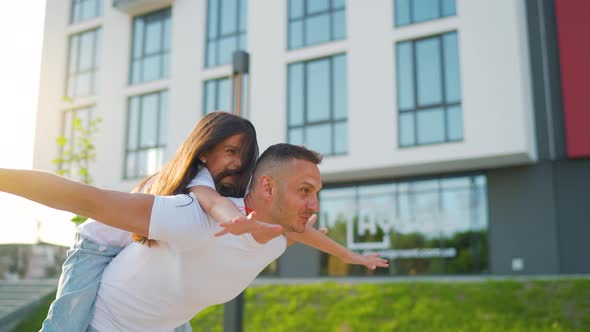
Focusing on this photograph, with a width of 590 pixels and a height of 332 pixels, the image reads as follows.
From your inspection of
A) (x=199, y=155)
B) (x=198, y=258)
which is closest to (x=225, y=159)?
(x=199, y=155)

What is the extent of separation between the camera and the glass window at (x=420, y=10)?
63.4ft

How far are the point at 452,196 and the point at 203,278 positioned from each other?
1803 centimetres

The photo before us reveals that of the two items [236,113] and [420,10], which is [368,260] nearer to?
[236,113]

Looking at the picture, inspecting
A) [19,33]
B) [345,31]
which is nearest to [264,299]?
[345,31]

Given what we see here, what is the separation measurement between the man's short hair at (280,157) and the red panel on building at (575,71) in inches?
678

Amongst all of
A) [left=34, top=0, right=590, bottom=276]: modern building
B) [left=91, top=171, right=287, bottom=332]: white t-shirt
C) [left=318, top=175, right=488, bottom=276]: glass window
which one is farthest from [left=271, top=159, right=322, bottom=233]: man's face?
[left=318, top=175, right=488, bottom=276]: glass window

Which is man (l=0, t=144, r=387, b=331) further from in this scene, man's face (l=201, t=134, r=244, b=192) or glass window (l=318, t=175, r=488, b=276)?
glass window (l=318, t=175, r=488, b=276)

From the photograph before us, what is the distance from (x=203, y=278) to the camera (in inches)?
112

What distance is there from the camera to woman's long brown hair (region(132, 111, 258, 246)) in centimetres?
295

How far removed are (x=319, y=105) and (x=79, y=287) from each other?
18.4 meters

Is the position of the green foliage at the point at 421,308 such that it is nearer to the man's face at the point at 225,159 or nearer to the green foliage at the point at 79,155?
the green foliage at the point at 79,155

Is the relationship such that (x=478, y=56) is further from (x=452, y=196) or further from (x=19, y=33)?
(x=19, y=33)

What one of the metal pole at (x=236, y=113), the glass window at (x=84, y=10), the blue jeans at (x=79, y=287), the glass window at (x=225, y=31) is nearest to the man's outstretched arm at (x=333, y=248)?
the blue jeans at (x=79, y=287)

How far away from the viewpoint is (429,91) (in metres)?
19.5
